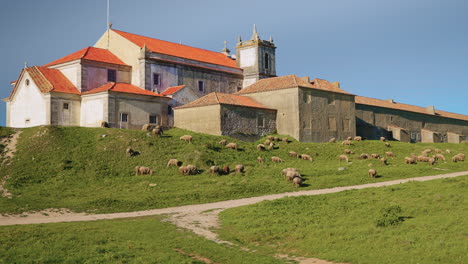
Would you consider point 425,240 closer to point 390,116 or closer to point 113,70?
point 113,70

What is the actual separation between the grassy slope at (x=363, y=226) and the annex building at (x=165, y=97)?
90.5ft

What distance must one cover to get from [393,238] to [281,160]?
25.4 metres

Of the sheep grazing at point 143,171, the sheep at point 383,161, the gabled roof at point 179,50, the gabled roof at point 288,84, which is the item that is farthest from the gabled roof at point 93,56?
the sheep at point 383,161

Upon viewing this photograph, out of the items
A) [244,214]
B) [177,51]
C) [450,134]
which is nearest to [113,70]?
[177,51]

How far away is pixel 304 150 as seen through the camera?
167ft

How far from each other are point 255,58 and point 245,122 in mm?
21673

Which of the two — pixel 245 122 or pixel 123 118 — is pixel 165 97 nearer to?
pixel 123 118

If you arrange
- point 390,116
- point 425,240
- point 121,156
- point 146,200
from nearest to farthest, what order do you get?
point 425,240 < point 146,200 < point 121,156 < point 390,116

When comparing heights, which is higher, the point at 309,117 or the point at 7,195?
the point at 309,117

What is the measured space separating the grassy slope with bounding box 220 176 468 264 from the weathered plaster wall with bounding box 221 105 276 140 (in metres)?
26.1

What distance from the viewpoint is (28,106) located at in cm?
5838

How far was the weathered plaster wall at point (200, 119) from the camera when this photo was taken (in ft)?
178

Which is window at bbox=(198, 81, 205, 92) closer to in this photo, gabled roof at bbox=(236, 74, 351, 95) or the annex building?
the annex building

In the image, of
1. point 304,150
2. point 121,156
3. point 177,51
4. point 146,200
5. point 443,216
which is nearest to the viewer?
point 443,216
